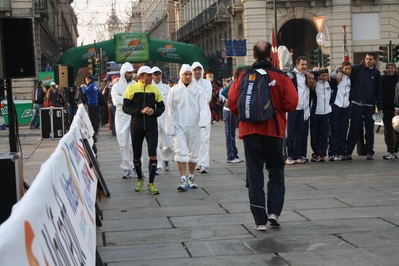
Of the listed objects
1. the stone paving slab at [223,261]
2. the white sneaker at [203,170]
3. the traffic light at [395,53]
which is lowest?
the white sneaker at [203,170]

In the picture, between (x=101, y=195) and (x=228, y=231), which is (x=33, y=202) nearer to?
(x=228, y=231)

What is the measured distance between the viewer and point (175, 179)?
12.5 metres

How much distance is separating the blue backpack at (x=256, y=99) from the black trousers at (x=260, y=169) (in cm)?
23

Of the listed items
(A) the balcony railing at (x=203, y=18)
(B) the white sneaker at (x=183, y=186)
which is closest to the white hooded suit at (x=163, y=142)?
(B) the white sneaker at (x=183, y=186)

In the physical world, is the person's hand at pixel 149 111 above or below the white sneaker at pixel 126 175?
above

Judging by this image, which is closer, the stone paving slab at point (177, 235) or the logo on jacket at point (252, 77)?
the stone paving slab at point (177, 235)

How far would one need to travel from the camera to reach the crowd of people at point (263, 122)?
7898 mm

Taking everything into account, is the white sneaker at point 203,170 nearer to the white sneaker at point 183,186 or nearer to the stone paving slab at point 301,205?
the white sneaker at point 183,186

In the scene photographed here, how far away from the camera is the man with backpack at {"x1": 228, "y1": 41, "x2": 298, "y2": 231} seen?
25.6 ft

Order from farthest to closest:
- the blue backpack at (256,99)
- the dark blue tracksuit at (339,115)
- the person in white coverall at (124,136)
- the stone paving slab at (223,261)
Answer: the dark blue tracksuit at (339,115), the person in white coverall at (124,136), the blue backpack at (256,99), the stone paving slab at (223,261)

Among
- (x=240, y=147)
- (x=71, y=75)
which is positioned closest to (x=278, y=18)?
(x=71, y=75)

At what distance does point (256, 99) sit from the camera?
7.77 meters

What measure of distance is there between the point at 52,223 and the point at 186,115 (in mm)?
8110

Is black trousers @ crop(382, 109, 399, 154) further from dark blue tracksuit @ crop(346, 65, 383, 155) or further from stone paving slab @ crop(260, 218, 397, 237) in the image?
stone paving slab @ crop(260, 218, 397, 237)
